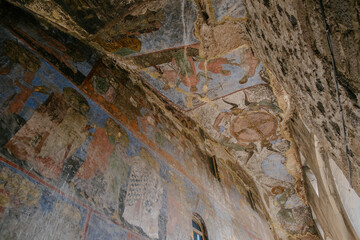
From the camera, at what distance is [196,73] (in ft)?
17.1

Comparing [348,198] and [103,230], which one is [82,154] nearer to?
[103,230]

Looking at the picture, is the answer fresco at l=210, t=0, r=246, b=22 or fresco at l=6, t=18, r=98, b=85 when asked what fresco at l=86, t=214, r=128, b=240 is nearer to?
fresco at l=6, t=18, r=98, b=85

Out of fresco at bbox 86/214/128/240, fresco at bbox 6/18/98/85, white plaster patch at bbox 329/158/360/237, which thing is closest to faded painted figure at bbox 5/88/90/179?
fresco at bbox 6/18/98/85

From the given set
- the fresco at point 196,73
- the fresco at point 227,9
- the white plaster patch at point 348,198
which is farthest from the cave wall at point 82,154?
the white plaster patch at point 348,198

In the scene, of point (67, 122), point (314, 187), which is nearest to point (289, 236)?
point (314, 187)

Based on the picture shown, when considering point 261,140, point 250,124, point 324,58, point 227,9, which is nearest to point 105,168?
point 324,58

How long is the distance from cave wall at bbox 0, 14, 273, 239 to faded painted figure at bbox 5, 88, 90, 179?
0.04 feet

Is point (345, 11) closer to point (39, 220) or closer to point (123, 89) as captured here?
point (39, 220)

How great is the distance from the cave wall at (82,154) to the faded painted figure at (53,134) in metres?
0.01

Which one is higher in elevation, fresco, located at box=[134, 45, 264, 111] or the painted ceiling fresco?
fresco, located at box=[134, 45, 264, 111]

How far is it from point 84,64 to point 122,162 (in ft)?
5.74

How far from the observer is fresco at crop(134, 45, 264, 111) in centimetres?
485

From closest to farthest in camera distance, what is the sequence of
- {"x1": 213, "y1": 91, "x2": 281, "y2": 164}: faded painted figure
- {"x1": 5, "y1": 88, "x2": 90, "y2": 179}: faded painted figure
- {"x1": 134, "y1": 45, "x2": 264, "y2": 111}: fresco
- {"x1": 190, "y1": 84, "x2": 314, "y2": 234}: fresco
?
{"x1": 5, "y1": 88, "x2": 90, "y2": 179}: faded painted figure, {"x1": 134, "y1": 45, "x2": 264, "y2": 111}: fresco, {"x1": 190, "y1": 84, "x2": 314, "y2": 234}: fresco, {"x1": 213, "y1": 91, "x2": 281, "y2": 164}: faded painted figure

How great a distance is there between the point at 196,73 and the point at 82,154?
3.14 m
